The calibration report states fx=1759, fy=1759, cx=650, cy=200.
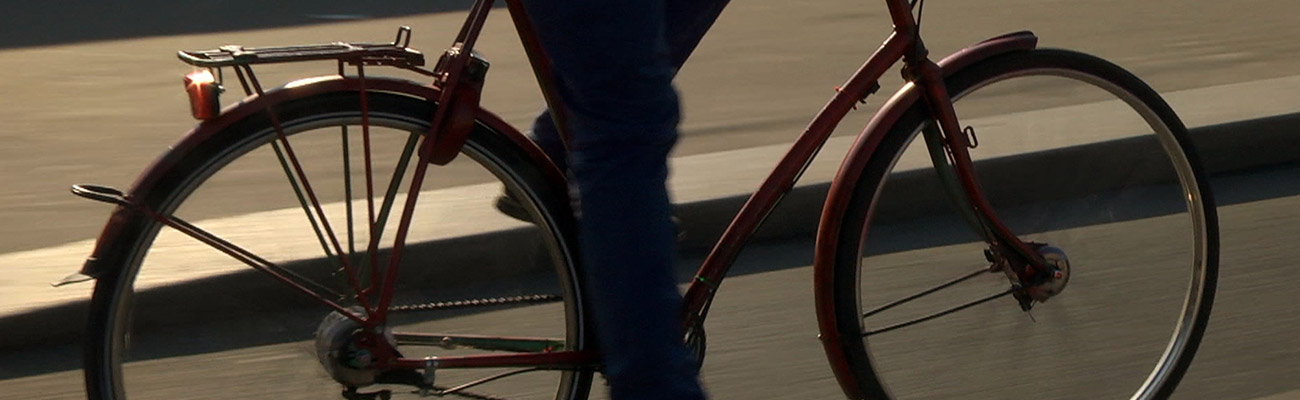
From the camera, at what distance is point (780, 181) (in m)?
2.93

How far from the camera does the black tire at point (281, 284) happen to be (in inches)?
99.9

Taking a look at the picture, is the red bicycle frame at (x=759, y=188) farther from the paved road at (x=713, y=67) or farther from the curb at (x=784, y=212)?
the paved road at (x=713, y=67)

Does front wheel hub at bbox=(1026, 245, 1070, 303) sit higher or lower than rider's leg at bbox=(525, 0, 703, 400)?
lower

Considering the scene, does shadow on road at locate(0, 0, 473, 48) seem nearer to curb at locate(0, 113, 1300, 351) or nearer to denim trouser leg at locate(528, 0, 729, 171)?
curb at locate(0, 113, 1300, 351)

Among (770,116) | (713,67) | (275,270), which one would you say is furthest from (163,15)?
(275,270)

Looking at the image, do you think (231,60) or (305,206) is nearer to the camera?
(231,60)

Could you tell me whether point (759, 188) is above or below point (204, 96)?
below

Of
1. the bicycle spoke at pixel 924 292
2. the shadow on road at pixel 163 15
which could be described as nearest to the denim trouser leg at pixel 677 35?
the bicycle spoke at pixel 924 292

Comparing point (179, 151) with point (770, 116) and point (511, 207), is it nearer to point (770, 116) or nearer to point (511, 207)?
point (511, 207)

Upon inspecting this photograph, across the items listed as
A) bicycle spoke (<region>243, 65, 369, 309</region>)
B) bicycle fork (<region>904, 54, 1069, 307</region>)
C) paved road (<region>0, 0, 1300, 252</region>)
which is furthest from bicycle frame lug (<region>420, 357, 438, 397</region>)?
paved road (<region>0, 0, 1300, 252</region>)

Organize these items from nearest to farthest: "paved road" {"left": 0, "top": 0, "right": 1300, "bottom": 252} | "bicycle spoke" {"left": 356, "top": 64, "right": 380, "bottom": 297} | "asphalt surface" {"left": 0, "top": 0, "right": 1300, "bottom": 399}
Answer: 1. "bicycle spoke" {"left": 356, "top": 64, "right": 380, "bottom": 297}
2. "asphalt surface" {"left": 0, "top": 0, "right": 1300, "bottom": 399}
3. "paved road" {"left": 0, "top": 0, "right": 1300, "bottom": 252}

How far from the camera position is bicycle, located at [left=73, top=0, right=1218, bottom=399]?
101 inches

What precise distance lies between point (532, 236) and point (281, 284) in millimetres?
423

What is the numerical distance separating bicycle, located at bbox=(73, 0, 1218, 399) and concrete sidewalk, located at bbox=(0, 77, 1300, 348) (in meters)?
0.05
